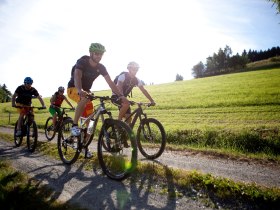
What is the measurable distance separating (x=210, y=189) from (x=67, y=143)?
189 inches

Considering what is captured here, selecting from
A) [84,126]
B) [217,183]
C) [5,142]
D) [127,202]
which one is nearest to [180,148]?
[84,126]

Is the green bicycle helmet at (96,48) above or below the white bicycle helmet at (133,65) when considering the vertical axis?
above

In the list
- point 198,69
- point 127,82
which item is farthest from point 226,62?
point 127,82

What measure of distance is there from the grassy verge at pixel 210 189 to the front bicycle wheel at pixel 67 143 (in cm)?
203

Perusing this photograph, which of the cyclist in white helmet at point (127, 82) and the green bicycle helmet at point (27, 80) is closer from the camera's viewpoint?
the cyclist in white helmet at point (127, 82)

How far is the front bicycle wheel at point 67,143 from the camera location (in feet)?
27.5

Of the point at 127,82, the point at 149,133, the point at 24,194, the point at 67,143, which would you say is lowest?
the point at 24,194

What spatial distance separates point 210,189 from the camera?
5.84 m

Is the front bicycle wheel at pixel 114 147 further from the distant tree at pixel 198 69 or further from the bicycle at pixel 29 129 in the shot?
the distant tree at pixel 198 69

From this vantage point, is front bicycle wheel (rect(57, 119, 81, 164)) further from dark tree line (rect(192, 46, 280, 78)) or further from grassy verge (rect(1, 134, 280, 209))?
dark tree line (rect(192, 46, 280, 78))

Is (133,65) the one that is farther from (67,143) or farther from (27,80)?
(27,80)

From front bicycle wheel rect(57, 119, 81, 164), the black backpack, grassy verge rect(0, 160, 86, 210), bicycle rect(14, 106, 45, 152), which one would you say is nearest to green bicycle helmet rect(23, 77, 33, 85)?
bicycle rect(14, 106, 45, 152)

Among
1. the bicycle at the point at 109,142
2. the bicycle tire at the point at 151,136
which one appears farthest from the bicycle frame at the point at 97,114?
the bicycle tire at the point at 151,136

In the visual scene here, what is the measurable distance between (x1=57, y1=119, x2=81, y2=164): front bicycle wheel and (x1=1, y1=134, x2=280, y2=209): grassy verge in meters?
2.03
